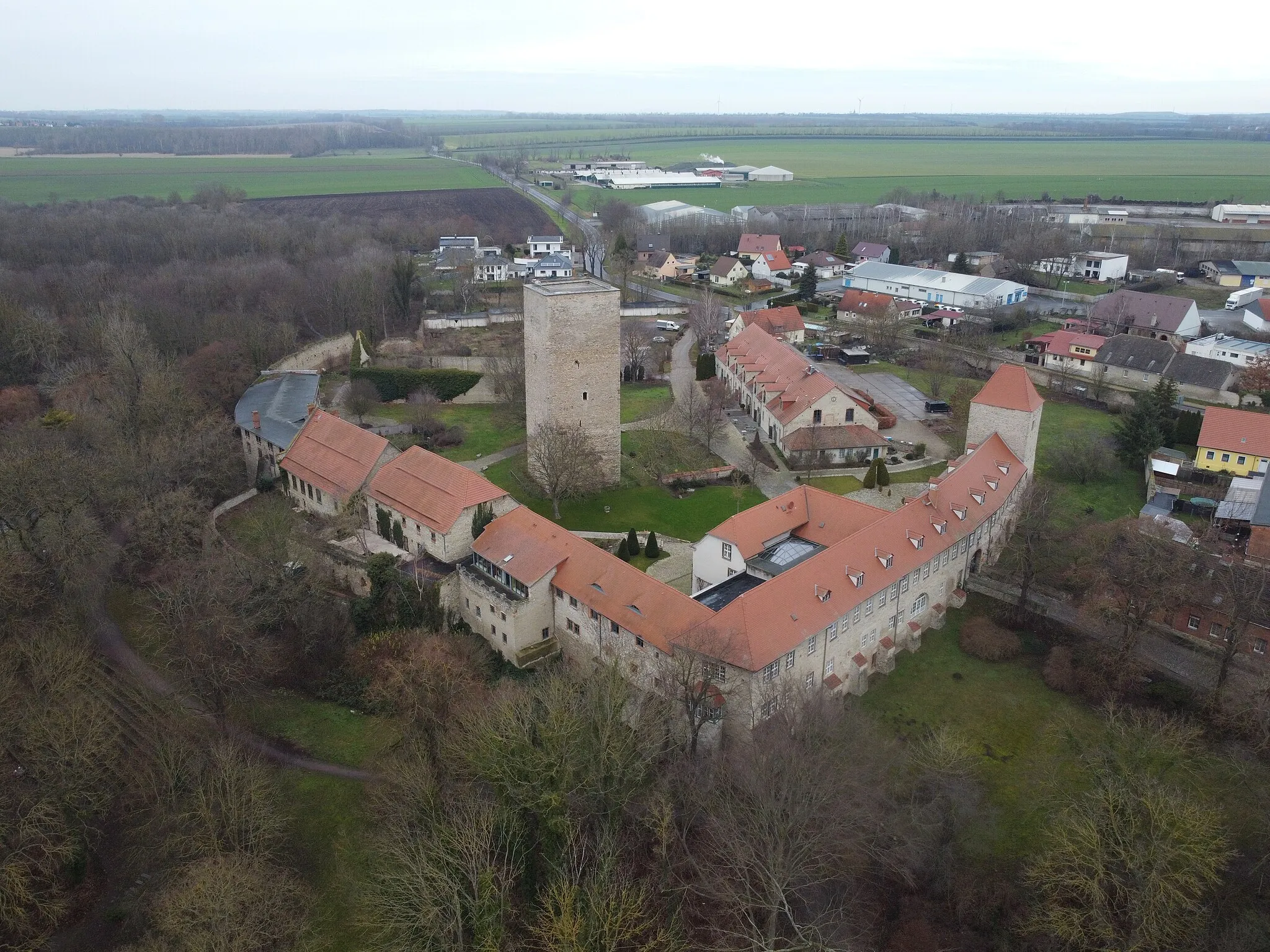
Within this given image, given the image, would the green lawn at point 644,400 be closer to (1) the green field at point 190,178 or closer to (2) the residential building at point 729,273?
(2) the residential building at point 729,273

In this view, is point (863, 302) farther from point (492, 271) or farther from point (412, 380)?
point (412, 380)

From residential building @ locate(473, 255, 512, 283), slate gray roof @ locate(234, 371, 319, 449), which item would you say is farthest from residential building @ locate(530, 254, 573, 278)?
slate gray roof @ locate(234, 371, 319, 449)

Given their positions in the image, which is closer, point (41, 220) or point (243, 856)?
point (243, 856)

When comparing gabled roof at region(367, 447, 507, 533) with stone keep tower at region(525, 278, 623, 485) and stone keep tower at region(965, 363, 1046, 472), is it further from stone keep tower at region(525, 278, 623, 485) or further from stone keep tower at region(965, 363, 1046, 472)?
stone keep tower at region(965, 363, 1046, 472)

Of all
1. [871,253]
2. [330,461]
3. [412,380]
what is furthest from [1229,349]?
[330,461]

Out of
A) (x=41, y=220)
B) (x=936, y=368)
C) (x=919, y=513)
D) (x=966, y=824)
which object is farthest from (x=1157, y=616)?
(x=41, y=220)

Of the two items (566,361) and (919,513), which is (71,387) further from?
(919,513)
